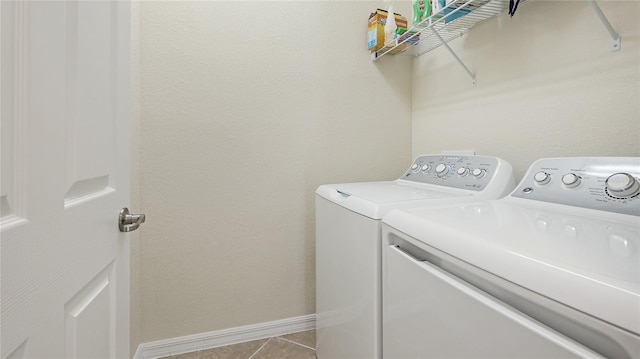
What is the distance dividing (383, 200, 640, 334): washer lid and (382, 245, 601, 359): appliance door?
0.06m

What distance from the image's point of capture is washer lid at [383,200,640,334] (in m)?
0.38

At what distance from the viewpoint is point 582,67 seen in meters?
1.04

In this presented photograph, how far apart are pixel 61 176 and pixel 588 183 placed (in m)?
1.27

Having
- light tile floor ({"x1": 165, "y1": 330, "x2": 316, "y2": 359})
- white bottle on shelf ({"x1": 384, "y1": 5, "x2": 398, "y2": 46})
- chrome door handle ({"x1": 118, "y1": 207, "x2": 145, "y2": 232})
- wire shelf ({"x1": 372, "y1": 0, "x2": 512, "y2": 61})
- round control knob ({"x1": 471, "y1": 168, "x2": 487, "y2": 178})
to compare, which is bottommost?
light tile floor ({"x1": 165, "y1": 330, "x2": 316, "y2": 359})

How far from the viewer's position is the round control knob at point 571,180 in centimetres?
87

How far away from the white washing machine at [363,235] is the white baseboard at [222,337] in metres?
0.29

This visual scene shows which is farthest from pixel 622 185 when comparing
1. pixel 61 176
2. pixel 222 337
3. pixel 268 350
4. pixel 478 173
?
pixel 222 337

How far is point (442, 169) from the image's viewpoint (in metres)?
1.39

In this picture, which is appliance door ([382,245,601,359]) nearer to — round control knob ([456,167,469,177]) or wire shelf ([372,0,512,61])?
round control knob ([456,167,469,177])

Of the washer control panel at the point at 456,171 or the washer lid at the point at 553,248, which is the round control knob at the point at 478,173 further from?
the washer lid at the point at 553,248

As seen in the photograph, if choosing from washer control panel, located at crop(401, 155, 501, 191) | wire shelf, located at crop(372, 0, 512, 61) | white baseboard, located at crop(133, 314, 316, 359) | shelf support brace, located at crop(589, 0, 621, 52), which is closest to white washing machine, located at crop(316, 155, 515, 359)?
washer control panel, located at crop(401, 155, 501, 191)

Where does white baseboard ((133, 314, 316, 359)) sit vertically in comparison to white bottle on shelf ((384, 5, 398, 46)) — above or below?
below

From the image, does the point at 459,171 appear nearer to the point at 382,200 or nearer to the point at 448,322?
the point at 382,200

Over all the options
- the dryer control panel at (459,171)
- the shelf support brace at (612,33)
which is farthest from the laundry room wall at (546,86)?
the dryer control panel at (459,171)
